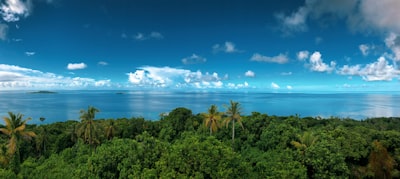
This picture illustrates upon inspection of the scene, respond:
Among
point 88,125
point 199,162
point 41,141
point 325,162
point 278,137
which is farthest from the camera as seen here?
point 41,141

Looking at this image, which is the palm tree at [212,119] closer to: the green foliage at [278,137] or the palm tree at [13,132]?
the green foliage at [278,137]

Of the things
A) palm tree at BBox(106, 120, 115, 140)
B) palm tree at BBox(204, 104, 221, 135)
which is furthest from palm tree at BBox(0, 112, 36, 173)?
palm tree at BBox(204, 104, 221, 135)

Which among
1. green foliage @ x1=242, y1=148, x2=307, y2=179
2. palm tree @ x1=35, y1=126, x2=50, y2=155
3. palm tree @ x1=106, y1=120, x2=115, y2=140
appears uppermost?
green foliage @ x1=242, y1=148, x2=307, y2=179

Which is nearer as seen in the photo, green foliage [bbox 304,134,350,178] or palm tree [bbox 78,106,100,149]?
green foliage [bbox 304,134,350,178]

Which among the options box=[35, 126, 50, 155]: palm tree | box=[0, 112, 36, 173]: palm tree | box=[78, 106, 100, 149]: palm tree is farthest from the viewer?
box=[35, 126, 50, 155]: palm tree

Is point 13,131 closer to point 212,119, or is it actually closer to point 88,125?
point 88,125

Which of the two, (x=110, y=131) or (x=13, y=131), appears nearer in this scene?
(x=13, y=131)

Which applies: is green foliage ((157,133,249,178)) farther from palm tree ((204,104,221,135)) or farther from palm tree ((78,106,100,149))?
palm tree ((78,106,100,149))

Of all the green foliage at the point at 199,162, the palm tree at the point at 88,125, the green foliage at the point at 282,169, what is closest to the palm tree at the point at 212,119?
the green foliage at the point at 282,169

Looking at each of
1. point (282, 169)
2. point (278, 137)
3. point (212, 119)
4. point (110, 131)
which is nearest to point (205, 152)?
point (282, 169)
